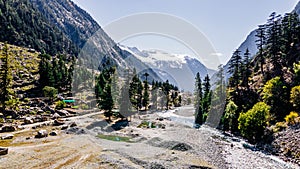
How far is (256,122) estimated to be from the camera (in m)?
59.0

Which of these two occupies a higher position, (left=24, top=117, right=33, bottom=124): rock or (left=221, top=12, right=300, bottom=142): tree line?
(left=221, top=12, right=300, bottom=142): tree line

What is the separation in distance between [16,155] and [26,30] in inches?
7374

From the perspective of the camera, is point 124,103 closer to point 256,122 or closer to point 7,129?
point 7,129

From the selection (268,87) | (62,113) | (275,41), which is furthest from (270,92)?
(62,113)

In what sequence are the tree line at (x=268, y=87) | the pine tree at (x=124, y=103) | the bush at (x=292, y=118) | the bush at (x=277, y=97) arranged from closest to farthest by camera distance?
the bush at (x=292, y=118)
the tree line at (x=268, y=87)
the bush at (x=277, y=97)
the pine tree at (x=124, y=103)

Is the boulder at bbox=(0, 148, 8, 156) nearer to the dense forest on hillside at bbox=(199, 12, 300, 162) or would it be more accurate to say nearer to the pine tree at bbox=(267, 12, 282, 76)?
the dense forest on hillside at bbox=(199, 12, 300, 162)

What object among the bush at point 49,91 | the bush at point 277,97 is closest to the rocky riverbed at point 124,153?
the bush at point 277,97

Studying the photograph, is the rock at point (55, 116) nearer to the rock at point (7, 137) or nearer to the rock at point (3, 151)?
the rock at point (7, 137)

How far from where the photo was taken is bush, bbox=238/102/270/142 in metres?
58.8

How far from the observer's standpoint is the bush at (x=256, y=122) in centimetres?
5881

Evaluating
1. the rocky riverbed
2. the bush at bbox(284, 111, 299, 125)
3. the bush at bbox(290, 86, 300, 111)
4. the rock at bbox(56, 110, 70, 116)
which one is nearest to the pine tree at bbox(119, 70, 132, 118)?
the rocky riverbed

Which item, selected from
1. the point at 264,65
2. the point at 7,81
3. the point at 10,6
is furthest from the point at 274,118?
the point at 10,6

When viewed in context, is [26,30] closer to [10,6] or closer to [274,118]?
[10,6]

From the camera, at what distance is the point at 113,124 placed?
78.0 metres
